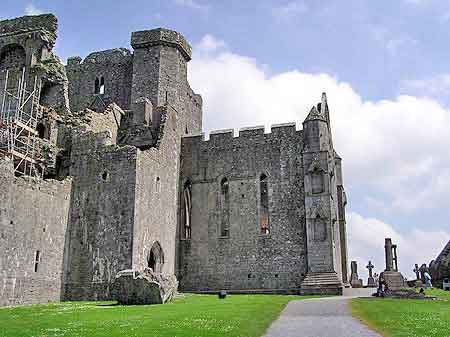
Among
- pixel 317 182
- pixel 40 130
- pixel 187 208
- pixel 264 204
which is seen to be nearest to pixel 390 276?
pixel 317 182

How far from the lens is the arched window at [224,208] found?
3284cm

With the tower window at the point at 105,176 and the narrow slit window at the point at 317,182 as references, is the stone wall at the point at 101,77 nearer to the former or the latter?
the tower window at the point at 105,176

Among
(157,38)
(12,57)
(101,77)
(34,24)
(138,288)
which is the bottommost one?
(138,288)

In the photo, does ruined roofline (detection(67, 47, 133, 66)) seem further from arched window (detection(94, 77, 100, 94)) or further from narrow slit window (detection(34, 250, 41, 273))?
narrow slit window (detection(34, 250, 41, 273))

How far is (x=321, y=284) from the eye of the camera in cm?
2883

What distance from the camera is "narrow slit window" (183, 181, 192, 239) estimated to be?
33.7 m

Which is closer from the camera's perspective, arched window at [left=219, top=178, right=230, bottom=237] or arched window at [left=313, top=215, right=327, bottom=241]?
arched window at [left=313, top=215, right=327, bottom=241]

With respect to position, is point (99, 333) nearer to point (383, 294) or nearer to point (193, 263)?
point (383, 294)

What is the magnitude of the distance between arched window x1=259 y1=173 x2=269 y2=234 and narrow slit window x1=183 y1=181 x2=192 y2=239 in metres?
4.54

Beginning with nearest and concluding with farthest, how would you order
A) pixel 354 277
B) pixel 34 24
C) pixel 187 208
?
pixel 187 208
pixel 34 24
pixel 354 277

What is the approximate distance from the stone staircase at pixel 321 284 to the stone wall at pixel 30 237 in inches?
503

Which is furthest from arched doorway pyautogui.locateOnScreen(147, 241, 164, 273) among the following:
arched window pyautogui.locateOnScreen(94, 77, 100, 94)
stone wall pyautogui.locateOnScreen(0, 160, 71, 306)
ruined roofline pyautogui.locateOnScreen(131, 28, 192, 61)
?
arched window pyautogui.locateOnScreen(94, 77, 100, 94)

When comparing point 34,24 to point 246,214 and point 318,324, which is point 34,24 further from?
point 318,324

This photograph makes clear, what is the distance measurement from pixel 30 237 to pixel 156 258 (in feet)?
25.7
